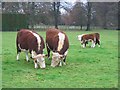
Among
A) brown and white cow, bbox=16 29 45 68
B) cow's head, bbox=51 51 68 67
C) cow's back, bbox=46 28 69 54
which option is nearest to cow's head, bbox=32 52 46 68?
brown and white cow, bbox=16 29 45 68

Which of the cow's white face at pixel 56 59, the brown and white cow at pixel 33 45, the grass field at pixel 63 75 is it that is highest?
the brown and white cow at pixel 33 45

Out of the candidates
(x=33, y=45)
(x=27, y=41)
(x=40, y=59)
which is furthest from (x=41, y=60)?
(x=27, y=41)

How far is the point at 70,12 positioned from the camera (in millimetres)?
59812

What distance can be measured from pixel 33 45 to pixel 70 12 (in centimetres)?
4958

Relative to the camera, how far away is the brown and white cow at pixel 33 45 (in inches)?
404

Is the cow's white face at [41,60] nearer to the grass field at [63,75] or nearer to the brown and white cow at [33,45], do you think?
the brown and white cow at [33,45]

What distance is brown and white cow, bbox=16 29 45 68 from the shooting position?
10255 mm

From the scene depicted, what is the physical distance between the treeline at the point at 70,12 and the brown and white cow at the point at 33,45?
37.7 meters

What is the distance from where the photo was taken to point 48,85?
307 inches

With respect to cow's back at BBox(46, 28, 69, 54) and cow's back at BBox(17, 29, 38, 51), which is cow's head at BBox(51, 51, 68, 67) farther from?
cow's back at BBox(17, 29, 38, 51)

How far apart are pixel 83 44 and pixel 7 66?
8478 millimetres

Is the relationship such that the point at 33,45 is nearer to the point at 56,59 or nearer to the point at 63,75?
the point at 56,59

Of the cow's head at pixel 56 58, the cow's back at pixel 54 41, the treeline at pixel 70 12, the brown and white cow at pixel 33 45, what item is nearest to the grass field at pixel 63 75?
the cow's head at pixel 56 58

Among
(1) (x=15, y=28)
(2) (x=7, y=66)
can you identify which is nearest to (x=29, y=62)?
(2) (x=7, y=66)
